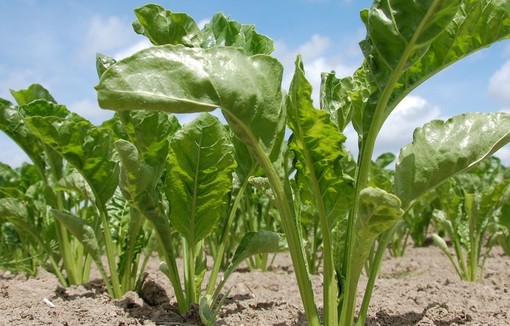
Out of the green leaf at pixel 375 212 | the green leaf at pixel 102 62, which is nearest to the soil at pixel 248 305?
the green leaf at pixel 375 212

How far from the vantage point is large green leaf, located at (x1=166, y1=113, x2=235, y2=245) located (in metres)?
1.97

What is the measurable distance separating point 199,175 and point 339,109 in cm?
54

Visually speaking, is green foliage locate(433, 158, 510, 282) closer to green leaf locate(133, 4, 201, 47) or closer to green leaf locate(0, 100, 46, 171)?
green leaf locate(133, 4, 201, 47)

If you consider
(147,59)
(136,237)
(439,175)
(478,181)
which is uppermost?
(478,181)

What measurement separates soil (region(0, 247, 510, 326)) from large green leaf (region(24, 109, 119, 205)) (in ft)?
1.62

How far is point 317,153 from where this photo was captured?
162 cm

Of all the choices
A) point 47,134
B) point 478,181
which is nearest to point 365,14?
point 47,134

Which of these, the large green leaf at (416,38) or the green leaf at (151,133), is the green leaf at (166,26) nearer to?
the green leaf at (151,133)

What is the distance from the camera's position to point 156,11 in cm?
190

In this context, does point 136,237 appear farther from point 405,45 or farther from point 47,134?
point 405,45

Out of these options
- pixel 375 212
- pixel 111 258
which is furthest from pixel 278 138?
pixel 111 258

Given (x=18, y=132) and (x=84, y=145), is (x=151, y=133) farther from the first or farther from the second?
(x=18, y=132)

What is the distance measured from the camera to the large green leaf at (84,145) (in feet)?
7.53

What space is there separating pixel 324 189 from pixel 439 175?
0.34m
